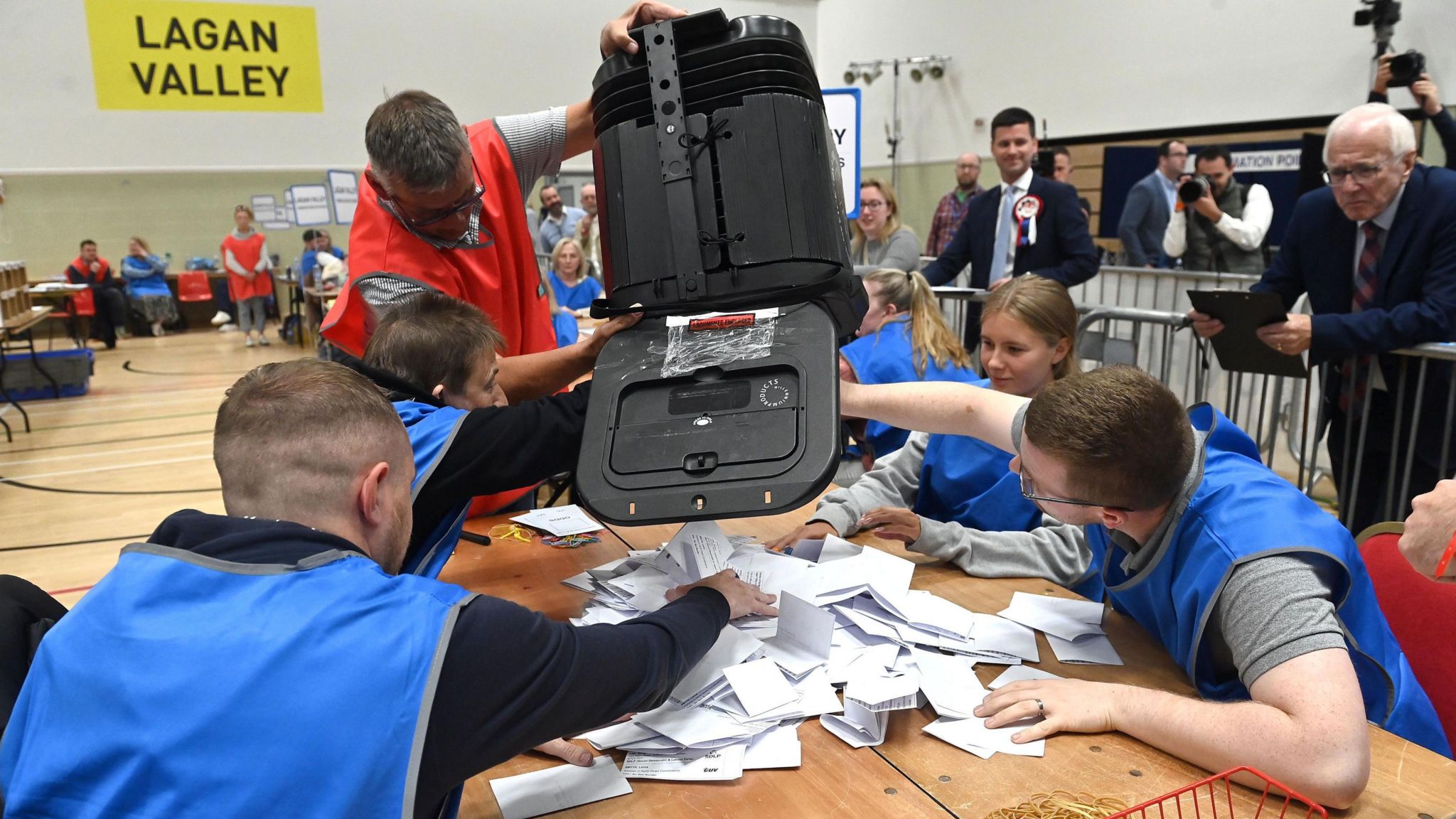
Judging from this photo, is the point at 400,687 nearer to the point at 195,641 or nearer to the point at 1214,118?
the point at 195,641

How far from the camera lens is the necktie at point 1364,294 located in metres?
2.96

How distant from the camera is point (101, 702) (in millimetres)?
839

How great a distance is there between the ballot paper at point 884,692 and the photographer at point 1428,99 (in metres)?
3.56

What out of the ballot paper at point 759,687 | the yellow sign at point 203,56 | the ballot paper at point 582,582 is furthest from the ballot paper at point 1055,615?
the yellow sign at point 203,56

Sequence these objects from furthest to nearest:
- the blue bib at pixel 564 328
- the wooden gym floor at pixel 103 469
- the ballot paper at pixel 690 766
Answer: the blue bib at pixel 564 328
the wooden gym floor at pixel 103 469
the ballot paper at pixel 690 766

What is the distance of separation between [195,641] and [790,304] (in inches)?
30.8

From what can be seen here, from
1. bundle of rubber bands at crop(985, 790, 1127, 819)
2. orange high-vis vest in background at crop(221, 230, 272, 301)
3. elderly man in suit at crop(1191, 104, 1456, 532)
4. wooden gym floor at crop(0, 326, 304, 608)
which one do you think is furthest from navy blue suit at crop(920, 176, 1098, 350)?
orange high-vis vest in background at crop(221, 230, 272, 301)

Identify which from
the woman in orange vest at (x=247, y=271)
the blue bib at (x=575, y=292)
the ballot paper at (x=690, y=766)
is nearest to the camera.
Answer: the ballot paper at (x=690, y=766)

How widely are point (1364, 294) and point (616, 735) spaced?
2910 mm

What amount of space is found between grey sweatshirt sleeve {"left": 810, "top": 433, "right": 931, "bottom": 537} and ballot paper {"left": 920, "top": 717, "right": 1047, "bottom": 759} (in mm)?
730

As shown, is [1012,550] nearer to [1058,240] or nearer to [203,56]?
[1058,240]

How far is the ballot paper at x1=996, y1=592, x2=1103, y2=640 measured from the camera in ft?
4.90

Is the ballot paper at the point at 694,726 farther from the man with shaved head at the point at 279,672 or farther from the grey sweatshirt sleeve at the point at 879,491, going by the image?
the grey sweatshirt sleeve at the point at 879,491

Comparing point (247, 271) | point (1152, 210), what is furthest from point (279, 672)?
point (247, 271)
